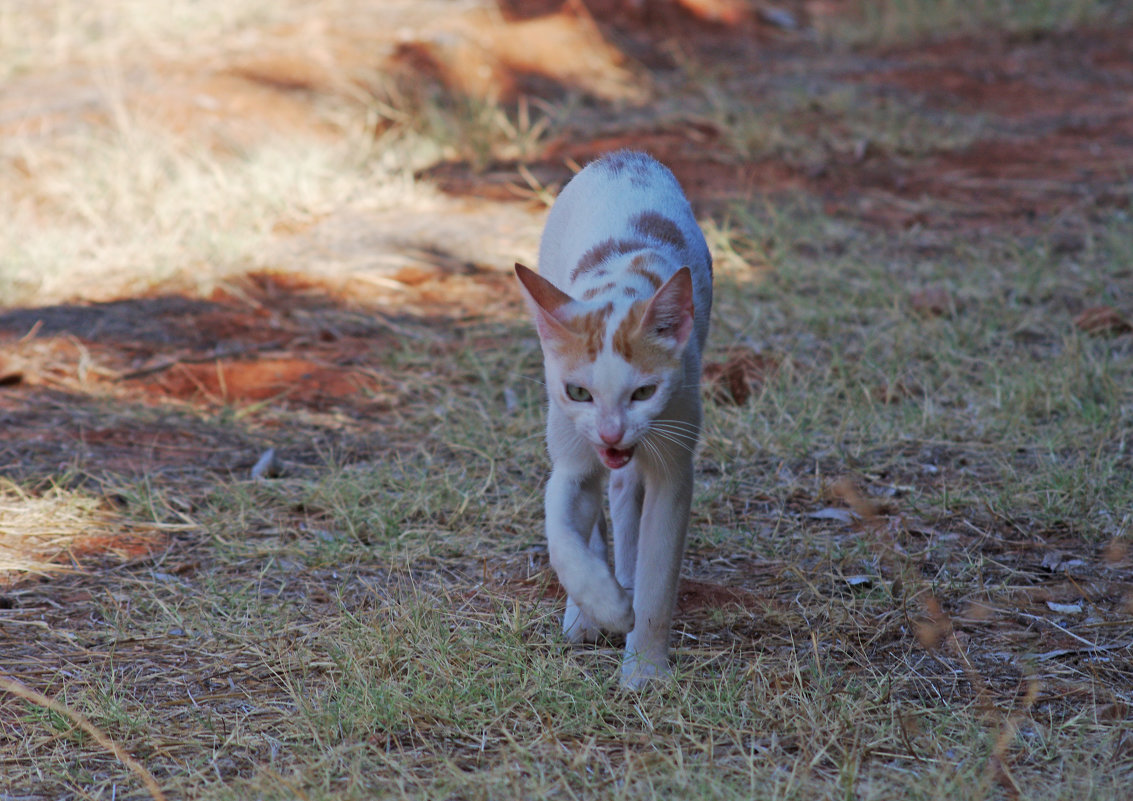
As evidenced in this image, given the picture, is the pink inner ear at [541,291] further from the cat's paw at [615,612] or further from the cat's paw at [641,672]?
the cat's paw at [641,672]

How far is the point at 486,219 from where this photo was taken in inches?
245

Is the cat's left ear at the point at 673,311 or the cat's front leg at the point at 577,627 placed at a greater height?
the cat's left ear at the point at 673,311

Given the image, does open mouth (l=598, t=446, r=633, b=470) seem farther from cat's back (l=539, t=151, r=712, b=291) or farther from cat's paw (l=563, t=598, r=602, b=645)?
cat's back (l=539, t=151, r=712, b=291)

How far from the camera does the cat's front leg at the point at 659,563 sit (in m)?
2.48

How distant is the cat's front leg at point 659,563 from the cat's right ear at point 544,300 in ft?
1.44

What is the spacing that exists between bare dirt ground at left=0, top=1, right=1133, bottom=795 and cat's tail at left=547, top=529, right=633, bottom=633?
17.3 inches

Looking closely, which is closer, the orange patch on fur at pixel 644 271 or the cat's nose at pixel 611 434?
the cat's nose at pixel 611 434

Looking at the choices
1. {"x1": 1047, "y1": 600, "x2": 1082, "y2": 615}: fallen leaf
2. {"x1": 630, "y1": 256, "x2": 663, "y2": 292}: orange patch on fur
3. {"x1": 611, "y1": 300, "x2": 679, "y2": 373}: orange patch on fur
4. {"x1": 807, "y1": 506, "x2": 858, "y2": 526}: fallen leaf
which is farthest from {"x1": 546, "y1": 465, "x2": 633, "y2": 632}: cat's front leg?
{"x1": 1047, "y1": 600, "x2": 1082, "y2": 615}: fallen leaf

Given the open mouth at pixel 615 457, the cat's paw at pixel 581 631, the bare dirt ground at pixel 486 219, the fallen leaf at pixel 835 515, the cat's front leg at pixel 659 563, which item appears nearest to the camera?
the open mouth at pixel 615 457

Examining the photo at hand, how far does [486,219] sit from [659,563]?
404 centimetres

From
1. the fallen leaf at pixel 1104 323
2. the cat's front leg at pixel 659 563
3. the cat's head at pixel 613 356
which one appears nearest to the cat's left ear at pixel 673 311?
the cat's head at pixel 613 356

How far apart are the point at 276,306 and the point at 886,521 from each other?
10.3 ft

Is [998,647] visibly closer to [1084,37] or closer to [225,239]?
[225,239]

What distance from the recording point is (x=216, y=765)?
82.8 inches
